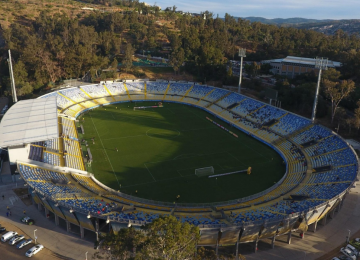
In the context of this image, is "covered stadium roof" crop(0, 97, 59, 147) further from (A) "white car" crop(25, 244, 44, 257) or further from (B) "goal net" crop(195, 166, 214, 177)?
(B) "goal net" crop(195, 166, 214, 177)

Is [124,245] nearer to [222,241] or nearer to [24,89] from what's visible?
[222,241]

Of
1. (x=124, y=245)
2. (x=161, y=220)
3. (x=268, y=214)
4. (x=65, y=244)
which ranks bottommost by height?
(x=65, y=244)

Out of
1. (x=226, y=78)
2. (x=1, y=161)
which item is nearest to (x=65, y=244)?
(x=1, y=161)

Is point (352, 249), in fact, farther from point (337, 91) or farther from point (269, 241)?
point (337, 91)

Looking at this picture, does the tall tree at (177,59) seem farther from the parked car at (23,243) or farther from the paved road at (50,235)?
the parked car at (23,243)

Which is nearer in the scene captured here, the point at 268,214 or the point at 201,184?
the point at 268,214
